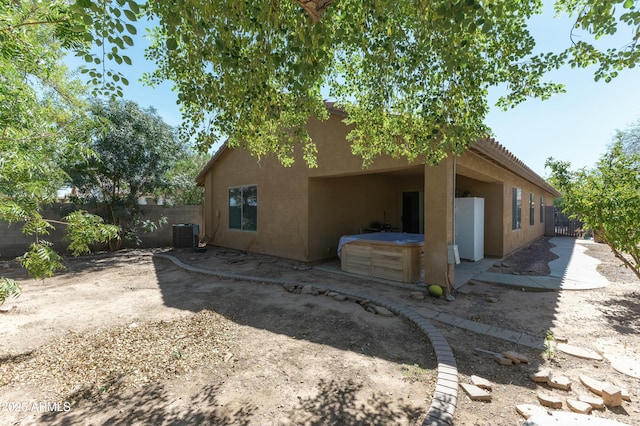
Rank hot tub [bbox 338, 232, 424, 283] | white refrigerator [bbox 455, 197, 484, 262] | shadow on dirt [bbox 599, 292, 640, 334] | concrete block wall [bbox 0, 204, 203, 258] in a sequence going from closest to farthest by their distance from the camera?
shadow on dirt [bbox 599, 292, 640, 334]
hot tub [bbox 338, 232, 424, 283]
white refrigerator [bbox 455, 197, 484, 262]
concrete block wall [bbox 0, 204, 203, 258]

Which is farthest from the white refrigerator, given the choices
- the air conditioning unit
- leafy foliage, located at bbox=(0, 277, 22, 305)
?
the air conditioning unit

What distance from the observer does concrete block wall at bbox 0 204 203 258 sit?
31.3 feet

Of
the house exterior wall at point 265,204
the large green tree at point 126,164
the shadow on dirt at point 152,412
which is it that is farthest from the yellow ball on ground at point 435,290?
the large green tree at point 126,164

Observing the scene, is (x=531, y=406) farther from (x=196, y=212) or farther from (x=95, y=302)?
(x=196, y=212)

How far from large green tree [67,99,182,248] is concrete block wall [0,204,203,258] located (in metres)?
0.62

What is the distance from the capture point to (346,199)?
9133 mm

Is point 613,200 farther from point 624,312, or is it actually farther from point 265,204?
point 265,204

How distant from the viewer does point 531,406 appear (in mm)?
2328

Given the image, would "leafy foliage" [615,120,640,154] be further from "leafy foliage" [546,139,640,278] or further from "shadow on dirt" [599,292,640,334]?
"shadow on dirt" [599,292,640,334]

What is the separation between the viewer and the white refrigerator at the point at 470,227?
8180 mm

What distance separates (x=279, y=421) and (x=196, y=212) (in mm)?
12995

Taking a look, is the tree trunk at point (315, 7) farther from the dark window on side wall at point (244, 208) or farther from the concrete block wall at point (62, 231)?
the concrete block wall at point (62, 231)

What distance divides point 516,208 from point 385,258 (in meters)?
6.98

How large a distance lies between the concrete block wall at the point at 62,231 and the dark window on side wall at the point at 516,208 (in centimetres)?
1336
